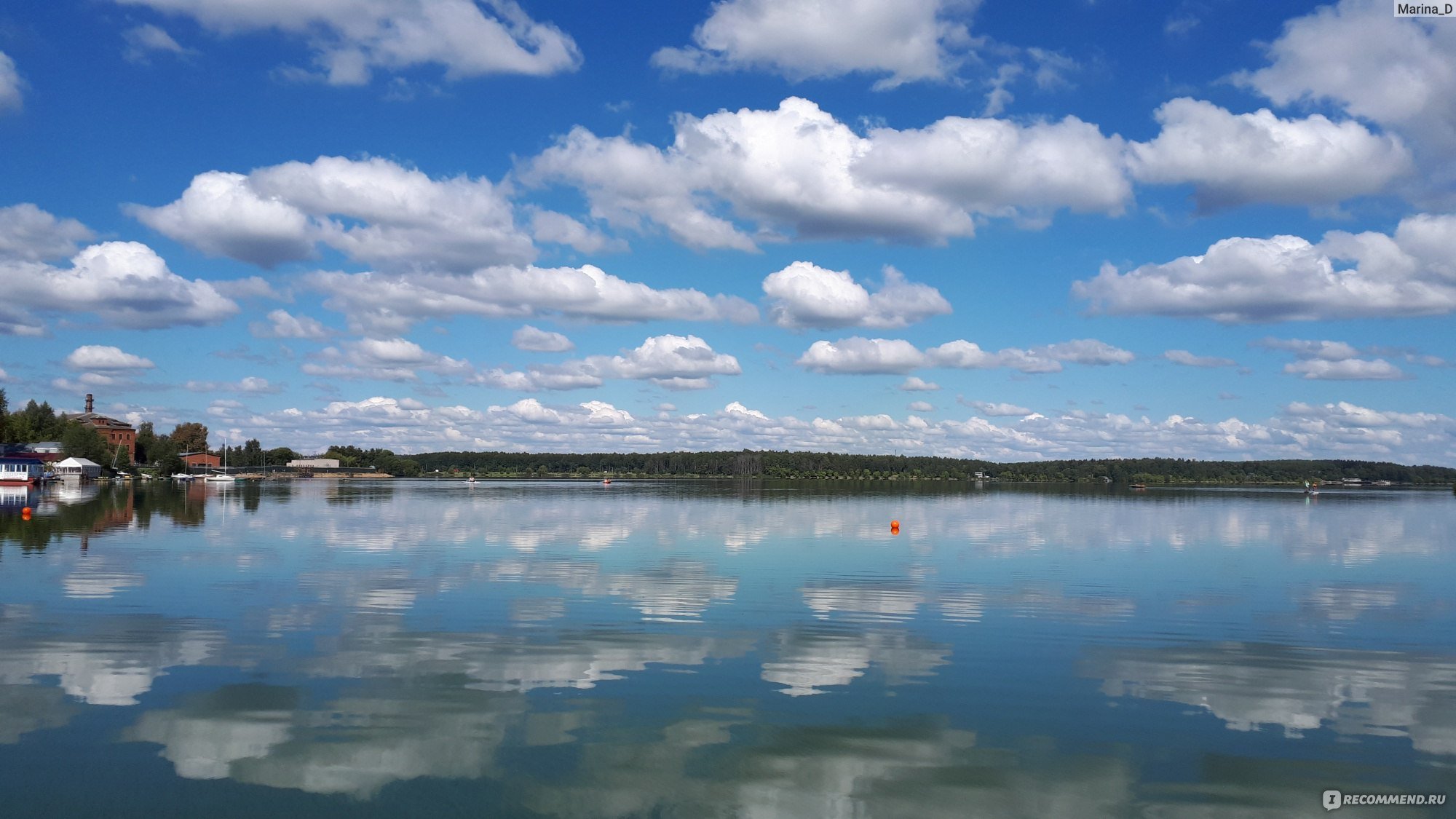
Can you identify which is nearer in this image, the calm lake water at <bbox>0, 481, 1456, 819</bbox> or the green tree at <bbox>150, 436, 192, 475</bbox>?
the calm lake water at <bbox>0, 481, 1456, 819</bbox>

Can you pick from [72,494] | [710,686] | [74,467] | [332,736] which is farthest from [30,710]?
[74,467]

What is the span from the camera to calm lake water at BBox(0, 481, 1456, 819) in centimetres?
1167

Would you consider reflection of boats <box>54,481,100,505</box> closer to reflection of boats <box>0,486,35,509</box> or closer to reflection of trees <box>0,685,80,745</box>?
reflection of boats <box>0,486,35,509</box>

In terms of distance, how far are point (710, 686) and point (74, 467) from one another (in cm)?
15794

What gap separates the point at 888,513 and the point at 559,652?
5446 centimetres

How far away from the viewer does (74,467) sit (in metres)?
141

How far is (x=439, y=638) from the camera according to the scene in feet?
65.8

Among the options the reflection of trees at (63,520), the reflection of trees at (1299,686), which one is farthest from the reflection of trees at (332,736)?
the reflection of trees at (63,520)

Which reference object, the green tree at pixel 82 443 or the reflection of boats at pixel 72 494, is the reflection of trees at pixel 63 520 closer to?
the reflection of boats at pixel 72 494

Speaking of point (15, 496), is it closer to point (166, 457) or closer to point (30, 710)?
point (30, 710)

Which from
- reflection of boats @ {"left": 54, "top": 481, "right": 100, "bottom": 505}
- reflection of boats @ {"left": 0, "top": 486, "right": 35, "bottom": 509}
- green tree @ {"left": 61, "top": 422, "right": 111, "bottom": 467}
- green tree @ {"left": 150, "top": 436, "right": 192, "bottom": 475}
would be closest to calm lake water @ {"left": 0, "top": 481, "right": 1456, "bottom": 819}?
reflection of boats @ {"left": 0, "top": 486, "right": 35, "bottom": 509}

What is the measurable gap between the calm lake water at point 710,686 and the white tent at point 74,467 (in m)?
125

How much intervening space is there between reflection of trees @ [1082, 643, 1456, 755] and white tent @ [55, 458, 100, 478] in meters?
160

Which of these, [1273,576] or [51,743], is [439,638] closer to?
[51,743]
